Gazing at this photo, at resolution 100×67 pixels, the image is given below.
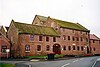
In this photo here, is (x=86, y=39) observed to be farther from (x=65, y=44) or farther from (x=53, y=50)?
(x=53, y=50)

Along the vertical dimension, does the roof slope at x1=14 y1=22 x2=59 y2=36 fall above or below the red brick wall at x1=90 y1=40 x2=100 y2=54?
above

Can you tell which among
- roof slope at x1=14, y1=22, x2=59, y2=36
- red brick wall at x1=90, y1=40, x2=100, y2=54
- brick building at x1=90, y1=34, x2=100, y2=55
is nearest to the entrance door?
roof slope at x1=14, y1=22, x2=59, y2=36

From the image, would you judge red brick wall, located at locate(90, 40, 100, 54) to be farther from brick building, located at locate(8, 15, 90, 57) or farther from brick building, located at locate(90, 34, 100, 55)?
brick building, located at locate(8, 15, 90, 57)

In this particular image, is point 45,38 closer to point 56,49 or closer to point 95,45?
point 56,49

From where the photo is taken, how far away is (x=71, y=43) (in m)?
55.2

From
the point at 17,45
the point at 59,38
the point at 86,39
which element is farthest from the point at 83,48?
the point at 17,45

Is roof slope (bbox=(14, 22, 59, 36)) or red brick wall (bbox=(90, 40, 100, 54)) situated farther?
red brick wall (bbox=(90, 40, 100, 54))

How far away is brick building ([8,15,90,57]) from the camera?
4250 cm

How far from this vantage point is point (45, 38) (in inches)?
1860

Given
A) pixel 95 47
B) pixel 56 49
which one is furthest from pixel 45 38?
pixel 95 47

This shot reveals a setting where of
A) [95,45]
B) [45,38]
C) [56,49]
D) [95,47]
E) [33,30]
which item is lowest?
[56,49]

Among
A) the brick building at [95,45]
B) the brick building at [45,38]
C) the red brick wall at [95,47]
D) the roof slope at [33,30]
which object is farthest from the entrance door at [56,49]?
the red brick wall at [95,47]

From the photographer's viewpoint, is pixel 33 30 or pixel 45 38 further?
pixel 45 38

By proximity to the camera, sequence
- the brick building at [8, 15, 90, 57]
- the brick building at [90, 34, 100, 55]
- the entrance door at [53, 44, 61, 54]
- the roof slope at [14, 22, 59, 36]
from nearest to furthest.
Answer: the brick building at [8, 15, 90, 57], the roof slope at [14, 22, 59, 36], the entrance door at [53, 44, 61, 54], the brick building at [90, 34, 100, 55]
